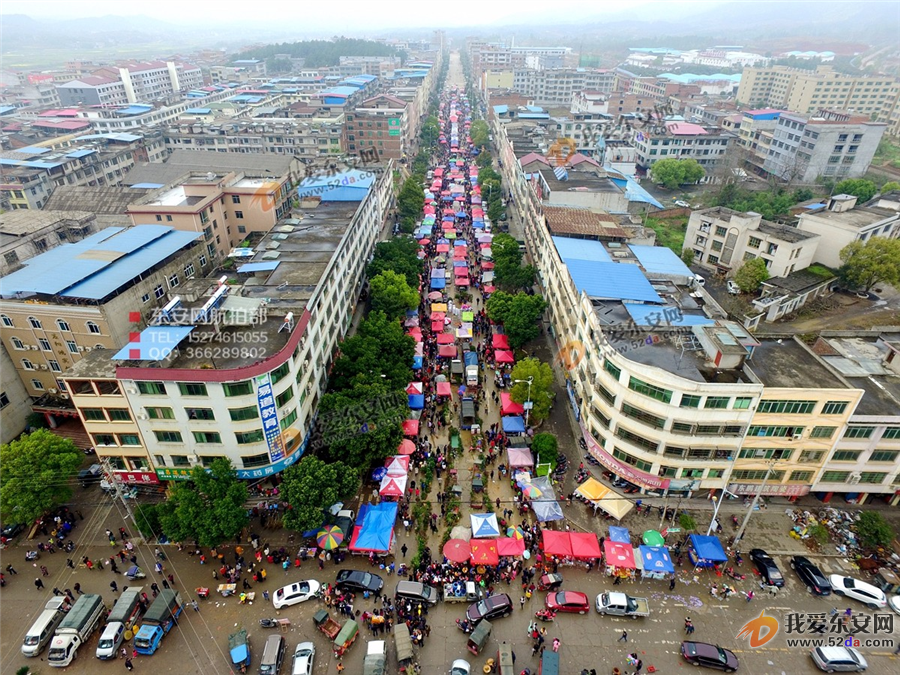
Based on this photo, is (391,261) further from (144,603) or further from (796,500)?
(796,500)

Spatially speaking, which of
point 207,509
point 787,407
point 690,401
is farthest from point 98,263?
point 787,407

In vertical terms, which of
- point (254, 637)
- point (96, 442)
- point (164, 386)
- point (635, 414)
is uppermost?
point (164, 386)

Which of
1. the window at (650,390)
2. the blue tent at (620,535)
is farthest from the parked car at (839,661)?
the window at (650,390)

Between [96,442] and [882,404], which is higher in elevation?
[882,404]

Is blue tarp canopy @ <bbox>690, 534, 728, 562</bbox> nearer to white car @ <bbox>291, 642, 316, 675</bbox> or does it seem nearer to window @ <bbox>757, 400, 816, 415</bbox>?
window @ <bbox>757, 400, 816, 415</bbox>

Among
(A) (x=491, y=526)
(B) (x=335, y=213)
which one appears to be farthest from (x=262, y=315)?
(B) (x=335, y=213)

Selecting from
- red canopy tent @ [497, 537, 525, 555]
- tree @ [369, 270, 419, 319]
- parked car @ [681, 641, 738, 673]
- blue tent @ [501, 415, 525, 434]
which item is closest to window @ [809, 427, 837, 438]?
parked car @ [681, 641, 738, 673]
